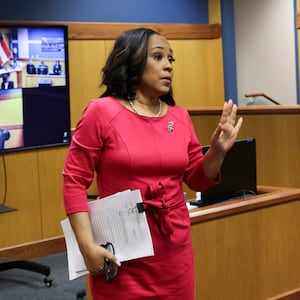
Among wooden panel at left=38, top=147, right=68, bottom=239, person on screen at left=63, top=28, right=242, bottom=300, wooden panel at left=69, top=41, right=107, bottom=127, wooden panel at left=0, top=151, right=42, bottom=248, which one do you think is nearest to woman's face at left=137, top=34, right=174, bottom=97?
person on screen at left=63, top=28, right=242, bottom=300

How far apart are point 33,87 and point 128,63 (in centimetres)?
302

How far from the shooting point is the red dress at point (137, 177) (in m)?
1.63

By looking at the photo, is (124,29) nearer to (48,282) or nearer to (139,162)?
(48,282)

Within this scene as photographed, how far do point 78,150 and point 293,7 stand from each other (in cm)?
521

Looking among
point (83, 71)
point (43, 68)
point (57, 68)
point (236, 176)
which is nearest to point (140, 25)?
point (83, 71)

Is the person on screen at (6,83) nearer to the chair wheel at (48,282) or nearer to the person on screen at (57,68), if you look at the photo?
the person on screen at (57,68)

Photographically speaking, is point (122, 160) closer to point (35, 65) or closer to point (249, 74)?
point (35, 65)

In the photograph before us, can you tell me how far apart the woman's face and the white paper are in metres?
0.30

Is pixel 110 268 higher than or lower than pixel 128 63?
lower

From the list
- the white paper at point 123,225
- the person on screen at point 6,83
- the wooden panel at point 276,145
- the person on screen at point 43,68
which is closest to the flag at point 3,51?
the person on screen at point 6,83

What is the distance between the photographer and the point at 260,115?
Answer: 4043 mm

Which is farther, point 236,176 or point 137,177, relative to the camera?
point 236,176

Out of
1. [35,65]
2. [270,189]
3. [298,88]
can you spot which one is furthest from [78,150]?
[298,88]

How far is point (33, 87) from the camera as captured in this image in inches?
181
